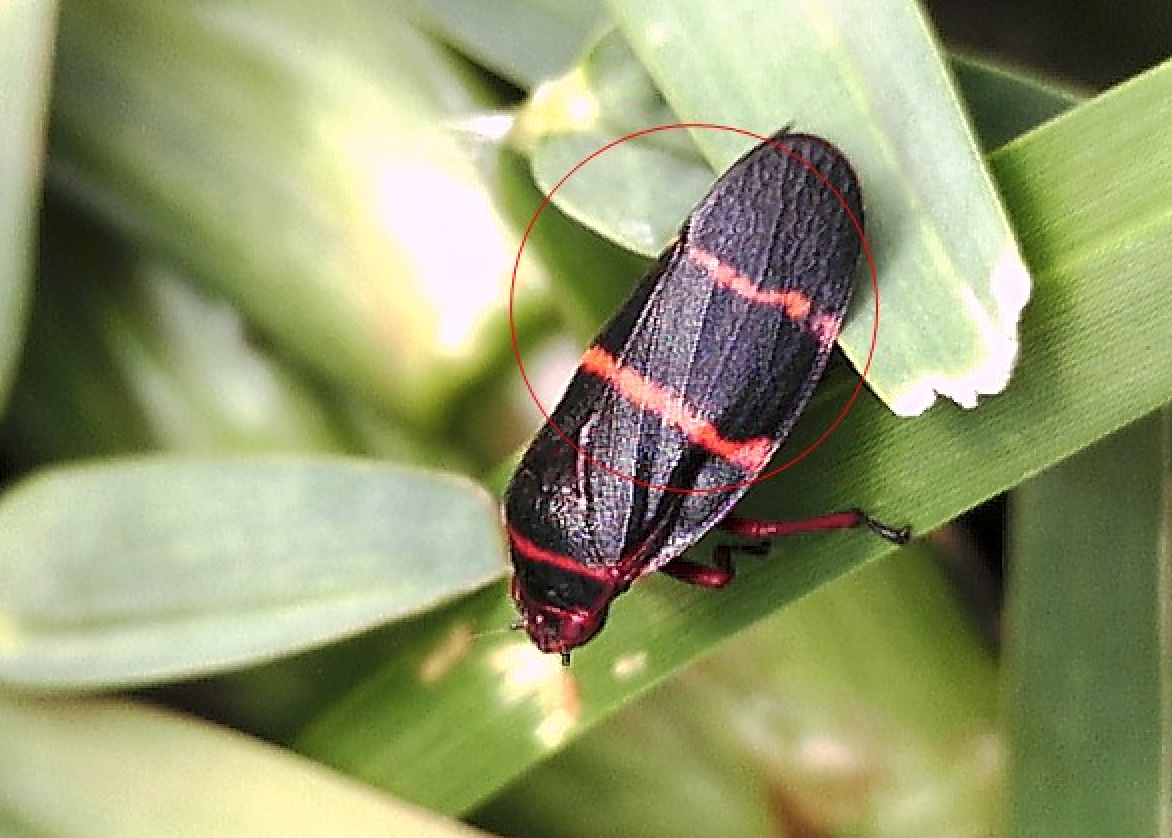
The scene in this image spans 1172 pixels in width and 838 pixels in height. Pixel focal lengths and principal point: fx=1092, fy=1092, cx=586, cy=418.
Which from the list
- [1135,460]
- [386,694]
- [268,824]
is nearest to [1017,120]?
[1135,460]

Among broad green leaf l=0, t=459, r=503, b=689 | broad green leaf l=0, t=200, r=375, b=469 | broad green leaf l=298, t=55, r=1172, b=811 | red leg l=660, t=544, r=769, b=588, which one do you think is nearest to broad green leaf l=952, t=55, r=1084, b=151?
broad green leaf l=298, t=55, r=1172, b=811

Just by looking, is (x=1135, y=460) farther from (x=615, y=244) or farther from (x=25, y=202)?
(x=25, y=202)

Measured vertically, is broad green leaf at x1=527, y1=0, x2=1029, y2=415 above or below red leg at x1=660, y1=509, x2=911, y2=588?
above

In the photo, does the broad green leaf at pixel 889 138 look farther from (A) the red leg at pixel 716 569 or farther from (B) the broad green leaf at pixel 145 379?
(B) the broad green leaf at pixel 145 379

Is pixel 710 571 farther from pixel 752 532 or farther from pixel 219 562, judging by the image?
pixel 219 562

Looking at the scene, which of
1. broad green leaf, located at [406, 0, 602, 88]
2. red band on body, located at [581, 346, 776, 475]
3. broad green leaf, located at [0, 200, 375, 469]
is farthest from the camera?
broad green leaf, located at [0, 200, 375, 469]

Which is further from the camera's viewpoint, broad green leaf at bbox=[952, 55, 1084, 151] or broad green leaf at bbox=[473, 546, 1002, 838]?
broad green leaf at bbox=[473, 546, 1002, 838]

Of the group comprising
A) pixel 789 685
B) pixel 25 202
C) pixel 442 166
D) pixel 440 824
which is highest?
pixel 25 202

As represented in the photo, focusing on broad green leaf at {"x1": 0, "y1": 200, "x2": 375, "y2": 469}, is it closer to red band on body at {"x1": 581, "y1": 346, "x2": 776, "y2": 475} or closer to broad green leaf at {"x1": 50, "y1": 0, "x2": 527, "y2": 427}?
broad green leaf at {"x1": 50, "y1": 0, "x2": 527, "y2": 427}
